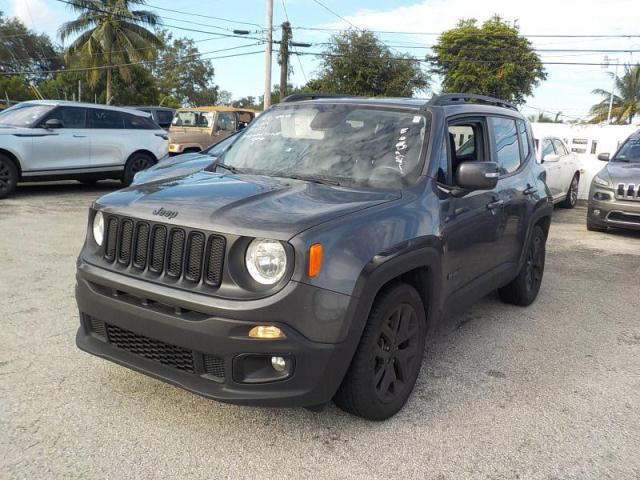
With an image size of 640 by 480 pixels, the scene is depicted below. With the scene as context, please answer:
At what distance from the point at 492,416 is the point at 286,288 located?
155 cm

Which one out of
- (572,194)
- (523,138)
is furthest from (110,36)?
(523,138)

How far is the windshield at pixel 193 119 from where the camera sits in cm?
1605

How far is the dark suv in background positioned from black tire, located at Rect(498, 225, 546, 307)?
1242mm

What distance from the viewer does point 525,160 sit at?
5.23 metres

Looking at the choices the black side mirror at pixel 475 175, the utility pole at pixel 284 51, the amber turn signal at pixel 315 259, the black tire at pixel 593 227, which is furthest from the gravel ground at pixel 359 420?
the utility pole at pixel 284 51

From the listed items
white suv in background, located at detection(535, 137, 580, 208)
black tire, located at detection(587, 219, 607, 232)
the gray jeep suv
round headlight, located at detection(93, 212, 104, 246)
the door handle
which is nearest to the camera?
round headlight, located at detection(93, 212, 104, 246)

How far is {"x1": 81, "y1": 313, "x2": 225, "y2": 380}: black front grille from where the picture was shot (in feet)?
9.07

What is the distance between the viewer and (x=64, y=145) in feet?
35.6

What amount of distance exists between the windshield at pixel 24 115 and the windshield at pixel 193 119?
5.58 meters

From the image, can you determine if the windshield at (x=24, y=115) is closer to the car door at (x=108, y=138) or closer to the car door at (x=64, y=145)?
the car door at (x=64, y=145)

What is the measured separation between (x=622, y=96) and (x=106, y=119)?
4820cm

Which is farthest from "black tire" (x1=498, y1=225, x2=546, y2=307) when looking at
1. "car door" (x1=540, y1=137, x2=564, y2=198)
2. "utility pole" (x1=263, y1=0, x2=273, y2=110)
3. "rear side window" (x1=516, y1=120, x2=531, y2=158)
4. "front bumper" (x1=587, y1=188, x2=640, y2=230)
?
"utility pole" (x1=263, y1=0, x2=273, y2=110)

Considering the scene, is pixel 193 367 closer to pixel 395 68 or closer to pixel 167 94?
pixel 395 68

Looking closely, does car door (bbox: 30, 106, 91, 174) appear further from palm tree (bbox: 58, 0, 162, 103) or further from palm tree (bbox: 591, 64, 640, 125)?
palm tree (bbox: 591, 64, 640, 125)
